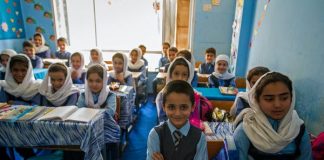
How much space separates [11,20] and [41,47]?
936 millimetres

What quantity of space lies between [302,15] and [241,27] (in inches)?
72.0

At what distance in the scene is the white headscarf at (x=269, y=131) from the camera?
4.18ft

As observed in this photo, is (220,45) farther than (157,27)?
No

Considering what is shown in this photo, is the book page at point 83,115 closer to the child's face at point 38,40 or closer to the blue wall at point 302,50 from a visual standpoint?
the blue wall at point 302,50

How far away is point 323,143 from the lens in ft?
4.46

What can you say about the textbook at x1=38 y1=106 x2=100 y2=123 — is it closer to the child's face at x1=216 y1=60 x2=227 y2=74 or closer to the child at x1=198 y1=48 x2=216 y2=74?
the child's face at x1=216 y1=60 x2=227 y2=74

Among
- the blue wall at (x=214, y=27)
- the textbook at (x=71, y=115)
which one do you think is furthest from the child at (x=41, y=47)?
the textbook at (x=71, y=115)

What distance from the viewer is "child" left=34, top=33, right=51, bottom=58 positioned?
17.4 ft

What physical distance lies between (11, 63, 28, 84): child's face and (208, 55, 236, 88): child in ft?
8.52

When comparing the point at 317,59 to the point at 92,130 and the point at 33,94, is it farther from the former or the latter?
the point at 33,94

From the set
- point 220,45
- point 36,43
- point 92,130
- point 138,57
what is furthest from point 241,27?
point 36,43

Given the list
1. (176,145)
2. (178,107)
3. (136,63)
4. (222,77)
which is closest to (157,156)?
(176,145)

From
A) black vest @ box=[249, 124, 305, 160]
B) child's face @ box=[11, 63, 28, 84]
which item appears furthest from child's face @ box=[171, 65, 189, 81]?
child's face @ box=[11, 63, 28, 84]

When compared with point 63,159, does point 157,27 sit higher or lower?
higher
